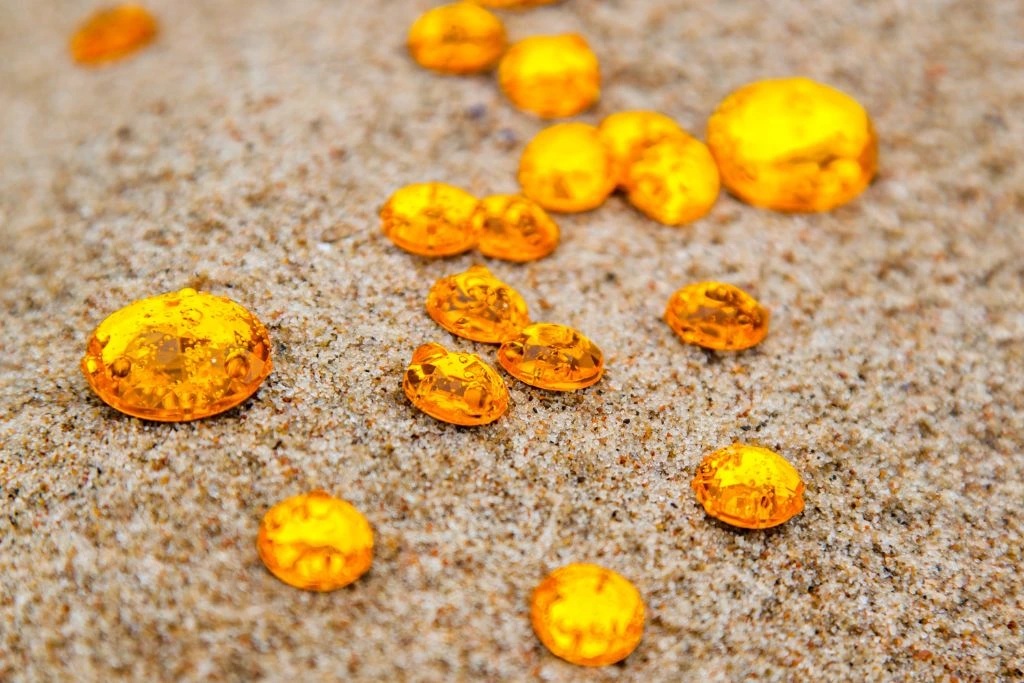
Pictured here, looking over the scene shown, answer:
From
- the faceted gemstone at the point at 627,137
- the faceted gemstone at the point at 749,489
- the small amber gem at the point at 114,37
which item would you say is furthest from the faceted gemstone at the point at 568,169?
the small amber gem at the point at 114,37

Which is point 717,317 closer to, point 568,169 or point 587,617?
point 568,169

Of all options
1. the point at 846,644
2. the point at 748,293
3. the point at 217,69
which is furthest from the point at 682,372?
the point at 217,69

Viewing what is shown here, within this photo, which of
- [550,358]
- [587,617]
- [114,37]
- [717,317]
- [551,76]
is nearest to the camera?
[587,617]

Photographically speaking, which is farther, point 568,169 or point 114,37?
point 114,37

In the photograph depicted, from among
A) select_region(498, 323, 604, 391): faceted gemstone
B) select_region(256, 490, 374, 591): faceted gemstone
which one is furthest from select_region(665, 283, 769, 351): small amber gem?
select_region(256, 490, 374, 591): faceted gemstone

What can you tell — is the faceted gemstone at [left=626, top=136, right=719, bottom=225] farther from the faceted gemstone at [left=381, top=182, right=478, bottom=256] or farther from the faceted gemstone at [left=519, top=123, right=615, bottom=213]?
the faceted gemstone at [left=381, top=182, right=478, bottom=256]

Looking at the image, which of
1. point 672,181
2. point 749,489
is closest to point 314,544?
point 749,489

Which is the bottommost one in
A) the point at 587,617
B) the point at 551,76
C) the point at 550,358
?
the point at 587,617
